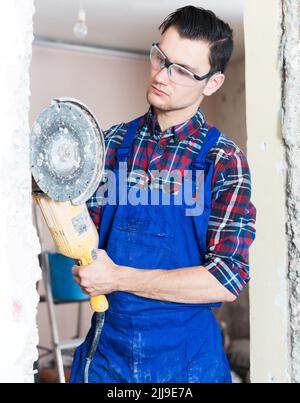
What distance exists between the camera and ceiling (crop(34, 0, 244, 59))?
433 cm

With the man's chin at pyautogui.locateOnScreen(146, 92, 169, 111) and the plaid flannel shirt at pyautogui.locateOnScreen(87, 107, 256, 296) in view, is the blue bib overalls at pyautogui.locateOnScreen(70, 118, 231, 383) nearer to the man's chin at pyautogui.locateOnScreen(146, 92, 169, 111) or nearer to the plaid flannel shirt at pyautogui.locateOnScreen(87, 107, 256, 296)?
the plaid flannel shirt at pyautogui.locateOnScreen(87, 107, 256, 296)

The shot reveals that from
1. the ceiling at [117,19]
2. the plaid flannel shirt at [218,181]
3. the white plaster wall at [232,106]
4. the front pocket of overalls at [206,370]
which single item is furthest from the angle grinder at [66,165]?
the white plaster wall at [232,106]

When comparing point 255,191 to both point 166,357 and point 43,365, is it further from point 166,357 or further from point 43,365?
point 43,365

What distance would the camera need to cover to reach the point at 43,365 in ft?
16.7

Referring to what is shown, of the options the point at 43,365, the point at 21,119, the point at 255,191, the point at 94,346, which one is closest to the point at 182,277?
the point at 94,346

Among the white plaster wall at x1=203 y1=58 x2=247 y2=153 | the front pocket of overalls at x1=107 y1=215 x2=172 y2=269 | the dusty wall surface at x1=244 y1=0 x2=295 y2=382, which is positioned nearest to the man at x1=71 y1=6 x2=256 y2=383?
the front pocket of overalls at x1=107 y1=215 x2=172 y2=269

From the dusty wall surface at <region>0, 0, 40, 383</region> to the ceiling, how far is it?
3275mm

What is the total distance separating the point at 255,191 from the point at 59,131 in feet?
2.41

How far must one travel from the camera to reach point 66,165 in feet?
4.09

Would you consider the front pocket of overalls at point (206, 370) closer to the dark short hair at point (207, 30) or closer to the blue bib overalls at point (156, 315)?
the blue bib overalls at point (156, 315)

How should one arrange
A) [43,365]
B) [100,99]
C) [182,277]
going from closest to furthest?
[182,277], [43,365], [100,99]

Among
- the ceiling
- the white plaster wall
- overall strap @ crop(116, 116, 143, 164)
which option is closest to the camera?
overall strap @ crop(116, 116, 143, 164)

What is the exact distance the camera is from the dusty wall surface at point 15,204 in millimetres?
1103

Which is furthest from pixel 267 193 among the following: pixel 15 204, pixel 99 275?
pixel 15 204
